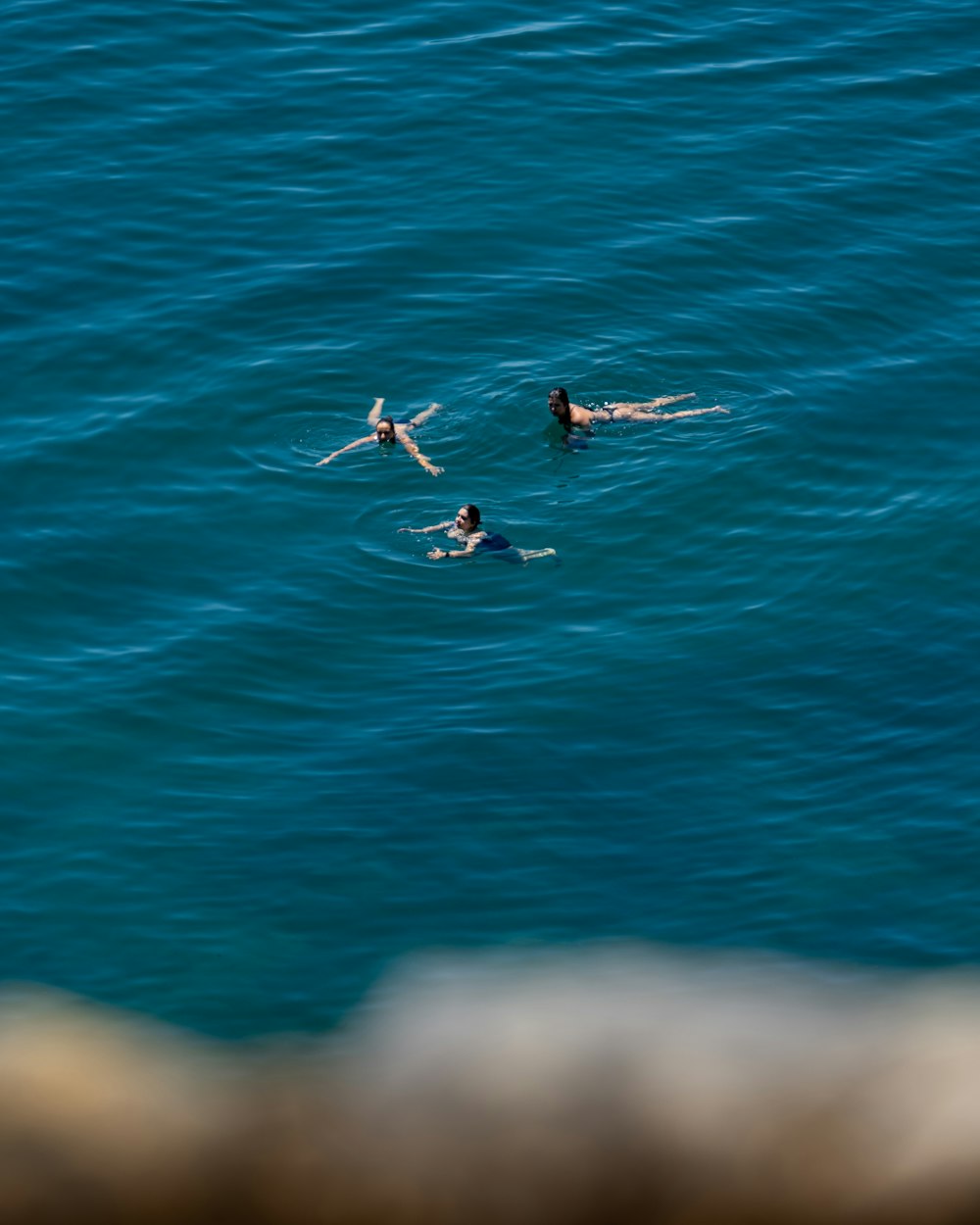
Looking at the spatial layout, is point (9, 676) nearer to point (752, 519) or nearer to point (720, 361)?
point (752, 519)

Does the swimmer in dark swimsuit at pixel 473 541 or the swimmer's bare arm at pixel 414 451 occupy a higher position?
the swimmer's bare arm at pixel 414 451

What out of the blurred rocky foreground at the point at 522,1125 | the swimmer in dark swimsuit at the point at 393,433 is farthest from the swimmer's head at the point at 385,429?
the blurred rocky foreground at the point at 522,1125

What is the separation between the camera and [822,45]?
33.4m

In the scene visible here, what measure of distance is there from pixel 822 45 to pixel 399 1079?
100 ft

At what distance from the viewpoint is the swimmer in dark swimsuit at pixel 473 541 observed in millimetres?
20781

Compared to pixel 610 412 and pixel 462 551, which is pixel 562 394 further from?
pixel 462 551

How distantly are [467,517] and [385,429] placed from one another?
246 centimetres

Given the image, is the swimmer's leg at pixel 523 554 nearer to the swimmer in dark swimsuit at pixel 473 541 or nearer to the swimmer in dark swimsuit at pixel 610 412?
the swimmer in dark swimsuit at pixel 473 541

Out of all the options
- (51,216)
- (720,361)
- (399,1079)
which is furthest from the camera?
(51,216)

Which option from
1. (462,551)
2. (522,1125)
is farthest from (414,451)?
(522,1125)

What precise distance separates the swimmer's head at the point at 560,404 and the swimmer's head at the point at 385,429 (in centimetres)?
202

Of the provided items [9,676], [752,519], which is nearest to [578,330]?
[752,519]

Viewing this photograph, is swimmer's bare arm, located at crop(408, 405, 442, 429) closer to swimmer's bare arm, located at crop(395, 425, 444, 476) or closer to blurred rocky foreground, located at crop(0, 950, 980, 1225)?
swimmer's bare arm, located at crop(395, 425, 444, 476)

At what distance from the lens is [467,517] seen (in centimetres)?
2064
